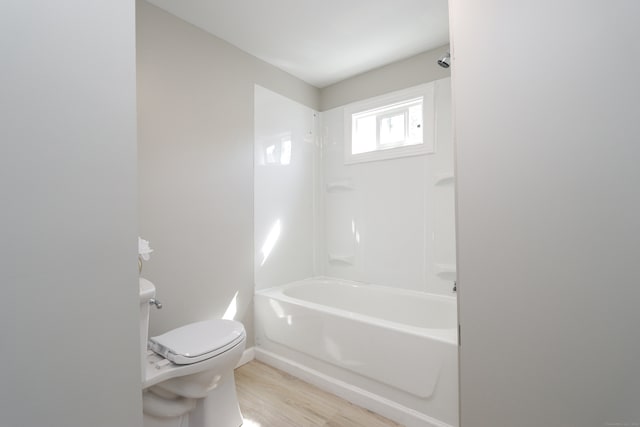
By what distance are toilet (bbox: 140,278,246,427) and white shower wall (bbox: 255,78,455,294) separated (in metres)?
0.99

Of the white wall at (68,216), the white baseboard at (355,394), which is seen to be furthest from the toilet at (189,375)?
the white baseboard at (355,394)

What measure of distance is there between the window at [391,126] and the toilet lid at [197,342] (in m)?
1.92

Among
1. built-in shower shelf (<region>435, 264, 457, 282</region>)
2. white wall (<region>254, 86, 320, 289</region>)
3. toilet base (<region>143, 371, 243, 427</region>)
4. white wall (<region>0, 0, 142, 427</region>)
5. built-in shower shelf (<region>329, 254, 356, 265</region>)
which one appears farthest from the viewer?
built-in shower shelf (<region>329, 254, 356, 265</region>)

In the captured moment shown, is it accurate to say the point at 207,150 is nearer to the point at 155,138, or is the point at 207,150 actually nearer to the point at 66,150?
the point at 155,138

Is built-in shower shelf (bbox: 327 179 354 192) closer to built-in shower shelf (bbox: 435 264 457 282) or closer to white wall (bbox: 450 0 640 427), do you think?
built-in shower shelf (bbox: 435 264 457 282)

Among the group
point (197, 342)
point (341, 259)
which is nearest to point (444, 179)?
point (341, 259)

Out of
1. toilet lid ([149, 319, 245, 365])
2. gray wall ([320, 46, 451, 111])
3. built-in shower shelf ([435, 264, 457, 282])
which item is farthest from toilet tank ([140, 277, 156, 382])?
gray wall ([320, 46, 451, 111])

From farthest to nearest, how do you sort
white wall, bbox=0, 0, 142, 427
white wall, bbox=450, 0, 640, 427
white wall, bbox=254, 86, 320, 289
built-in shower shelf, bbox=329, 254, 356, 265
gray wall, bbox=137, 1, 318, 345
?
built-in shower shelf, bbox=329, 254, 356, 265 → white wall, bbox=254, 86, 320, 289 → gray wall, bbox=137, 1, 318, 345 → white wall, bbox=450, 0, 640, 427 → white wall, bbox=0, 0, 142, 427

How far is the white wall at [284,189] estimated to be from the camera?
8.46 feet

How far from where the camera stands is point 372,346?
1.79 m

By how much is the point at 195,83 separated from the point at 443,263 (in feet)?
7.73

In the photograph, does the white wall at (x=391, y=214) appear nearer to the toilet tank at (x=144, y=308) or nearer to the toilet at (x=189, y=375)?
the toilet at (x=189, y=375)

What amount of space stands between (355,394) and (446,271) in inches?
45.9

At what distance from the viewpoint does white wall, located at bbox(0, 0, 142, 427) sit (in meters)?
0.71
